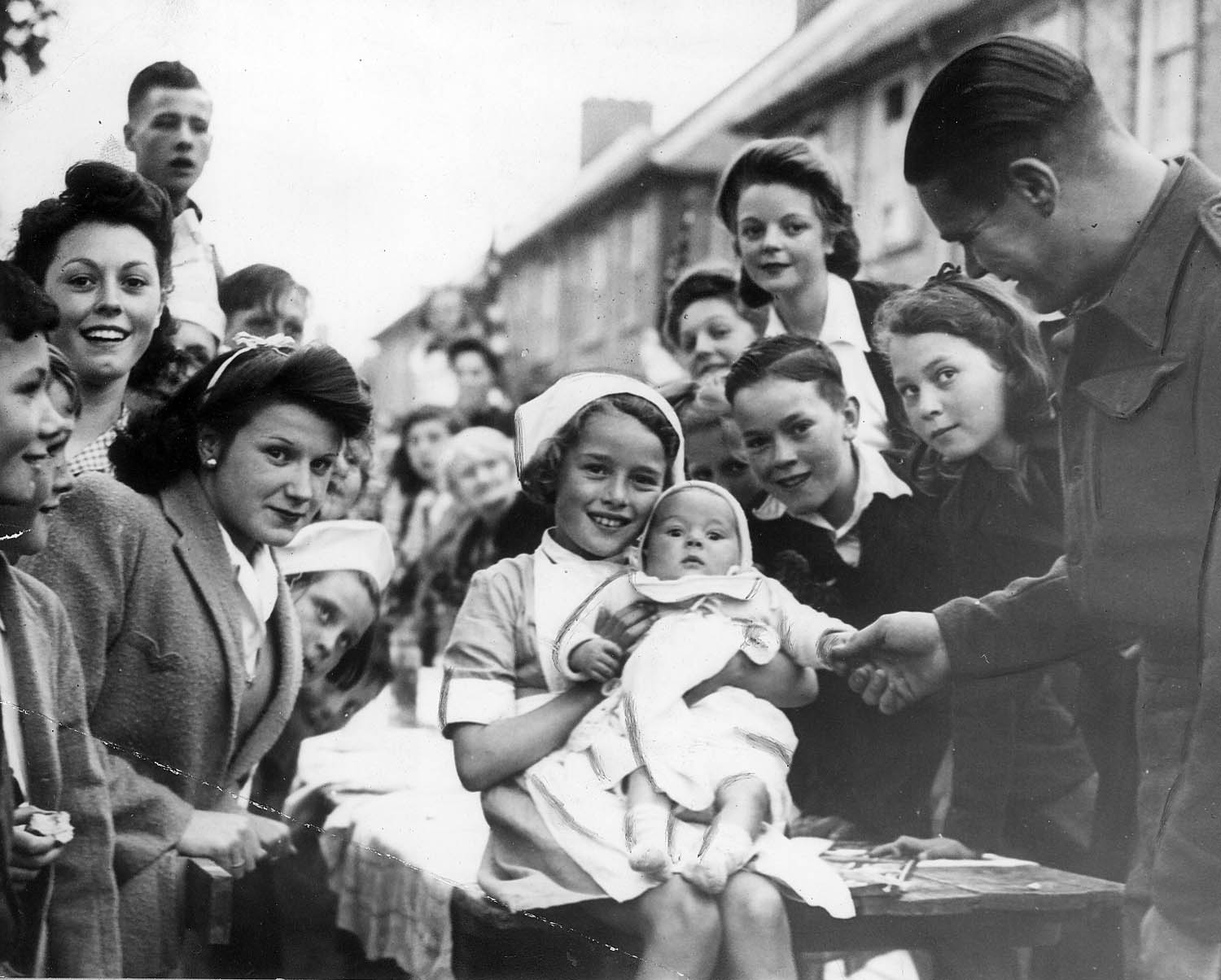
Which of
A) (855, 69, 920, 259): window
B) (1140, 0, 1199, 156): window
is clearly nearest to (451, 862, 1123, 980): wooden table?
(855, 69, 920, 259): window

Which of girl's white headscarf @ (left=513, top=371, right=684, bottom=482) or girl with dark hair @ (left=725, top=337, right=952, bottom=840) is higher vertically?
girl's white headscarf @ (left=513, top=371, right=684, bottom=482)

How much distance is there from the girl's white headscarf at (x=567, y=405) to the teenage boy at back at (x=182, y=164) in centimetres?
82

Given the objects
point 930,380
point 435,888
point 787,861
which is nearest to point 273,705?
point 435,888

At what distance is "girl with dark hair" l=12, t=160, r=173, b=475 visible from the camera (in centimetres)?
376

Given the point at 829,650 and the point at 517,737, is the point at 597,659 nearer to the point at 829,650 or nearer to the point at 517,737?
the point at 517,737

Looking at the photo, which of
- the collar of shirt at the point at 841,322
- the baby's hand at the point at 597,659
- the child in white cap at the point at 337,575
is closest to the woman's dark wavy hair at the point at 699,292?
the collar of shirt at the point at 841,322

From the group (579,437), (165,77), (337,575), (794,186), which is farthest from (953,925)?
(165,77)

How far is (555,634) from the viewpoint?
143 inches

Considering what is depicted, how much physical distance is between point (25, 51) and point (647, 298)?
5.82 feet

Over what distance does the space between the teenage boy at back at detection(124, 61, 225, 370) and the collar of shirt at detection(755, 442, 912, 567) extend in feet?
4.83

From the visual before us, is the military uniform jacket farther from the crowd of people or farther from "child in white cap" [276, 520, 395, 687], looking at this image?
"child in white cap" [276, 520, 395, 687]

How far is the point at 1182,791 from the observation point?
3459 millimetres

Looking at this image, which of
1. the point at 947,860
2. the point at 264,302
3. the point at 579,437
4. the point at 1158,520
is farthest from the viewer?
the point at 264,302

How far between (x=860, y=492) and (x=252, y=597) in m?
1.52
